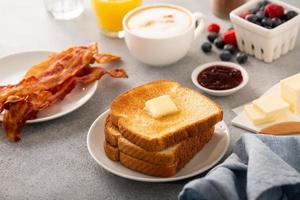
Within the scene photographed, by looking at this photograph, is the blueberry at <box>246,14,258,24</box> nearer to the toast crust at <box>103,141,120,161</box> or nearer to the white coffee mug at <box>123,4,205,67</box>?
the white coffee mug at <box>123,4,205,67</box>

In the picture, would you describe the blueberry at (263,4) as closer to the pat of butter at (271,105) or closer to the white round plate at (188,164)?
the pat of butter at (271,105)

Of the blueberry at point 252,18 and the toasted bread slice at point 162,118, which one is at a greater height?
the toasted bread slice at point 162,118

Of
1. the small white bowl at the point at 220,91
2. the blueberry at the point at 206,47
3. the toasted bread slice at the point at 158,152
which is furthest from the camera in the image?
the blueberry at the point at 206,47

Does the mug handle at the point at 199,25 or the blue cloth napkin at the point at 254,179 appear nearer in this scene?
the blue cloth napkin at the point at 254,179

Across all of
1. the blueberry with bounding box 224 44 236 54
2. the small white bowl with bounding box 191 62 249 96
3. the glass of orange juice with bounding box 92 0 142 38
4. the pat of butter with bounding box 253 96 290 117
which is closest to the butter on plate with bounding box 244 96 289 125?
the pat of butter with bounding box 253 96 290 117

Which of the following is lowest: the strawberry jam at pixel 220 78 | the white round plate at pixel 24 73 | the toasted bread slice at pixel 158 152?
the strawberry jam at pixel 220 78

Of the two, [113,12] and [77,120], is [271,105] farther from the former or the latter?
[113,12]

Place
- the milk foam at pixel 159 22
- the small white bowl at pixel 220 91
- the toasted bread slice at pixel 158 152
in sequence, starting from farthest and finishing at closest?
the milk foam at pixel 159 22 → the small white bowl at pixel 220 91 → the toasted bread slice at pixel 158 152

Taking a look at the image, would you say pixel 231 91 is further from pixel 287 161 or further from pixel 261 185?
pixel 261 185

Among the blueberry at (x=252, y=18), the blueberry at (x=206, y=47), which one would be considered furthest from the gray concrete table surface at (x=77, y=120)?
the blueberry at (x=252, y=18)
